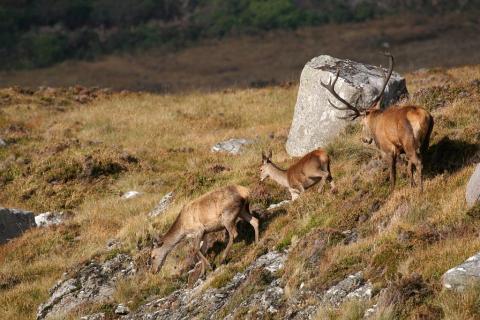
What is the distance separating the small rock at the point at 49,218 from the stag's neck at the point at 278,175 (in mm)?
6893

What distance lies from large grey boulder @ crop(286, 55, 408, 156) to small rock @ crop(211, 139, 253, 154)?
302 centimetres

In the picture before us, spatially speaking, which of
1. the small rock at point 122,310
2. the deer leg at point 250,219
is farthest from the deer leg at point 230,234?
the small rock at point 122,310

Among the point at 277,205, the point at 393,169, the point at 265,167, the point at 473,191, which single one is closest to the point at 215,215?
the point at 277,205

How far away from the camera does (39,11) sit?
4614 inches

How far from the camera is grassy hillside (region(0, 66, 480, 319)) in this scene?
12977 mm

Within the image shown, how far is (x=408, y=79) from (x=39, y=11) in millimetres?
87864

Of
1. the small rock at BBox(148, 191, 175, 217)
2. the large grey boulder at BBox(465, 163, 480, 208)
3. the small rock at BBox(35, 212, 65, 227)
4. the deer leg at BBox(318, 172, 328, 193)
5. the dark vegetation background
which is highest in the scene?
the large grey boulder at BBox(465, 163, 480, 208)

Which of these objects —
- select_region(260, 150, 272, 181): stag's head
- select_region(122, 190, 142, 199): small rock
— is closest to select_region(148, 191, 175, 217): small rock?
select_region(260, 150, 272, 181): stag's head

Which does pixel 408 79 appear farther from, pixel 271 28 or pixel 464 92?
pixel 271 28

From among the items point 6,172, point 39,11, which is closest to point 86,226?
point 6,172

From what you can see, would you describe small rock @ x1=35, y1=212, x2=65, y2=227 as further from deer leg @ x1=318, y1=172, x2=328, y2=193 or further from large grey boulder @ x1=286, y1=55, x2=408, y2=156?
deer leg @ x1=318, y1=172, x2=328, y2=193

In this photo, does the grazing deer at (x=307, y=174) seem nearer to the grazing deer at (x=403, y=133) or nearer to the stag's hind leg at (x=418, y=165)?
the grazing deer at (x=403, y=133)

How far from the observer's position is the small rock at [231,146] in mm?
28103

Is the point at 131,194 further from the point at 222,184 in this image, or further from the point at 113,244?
the point at 113,244
